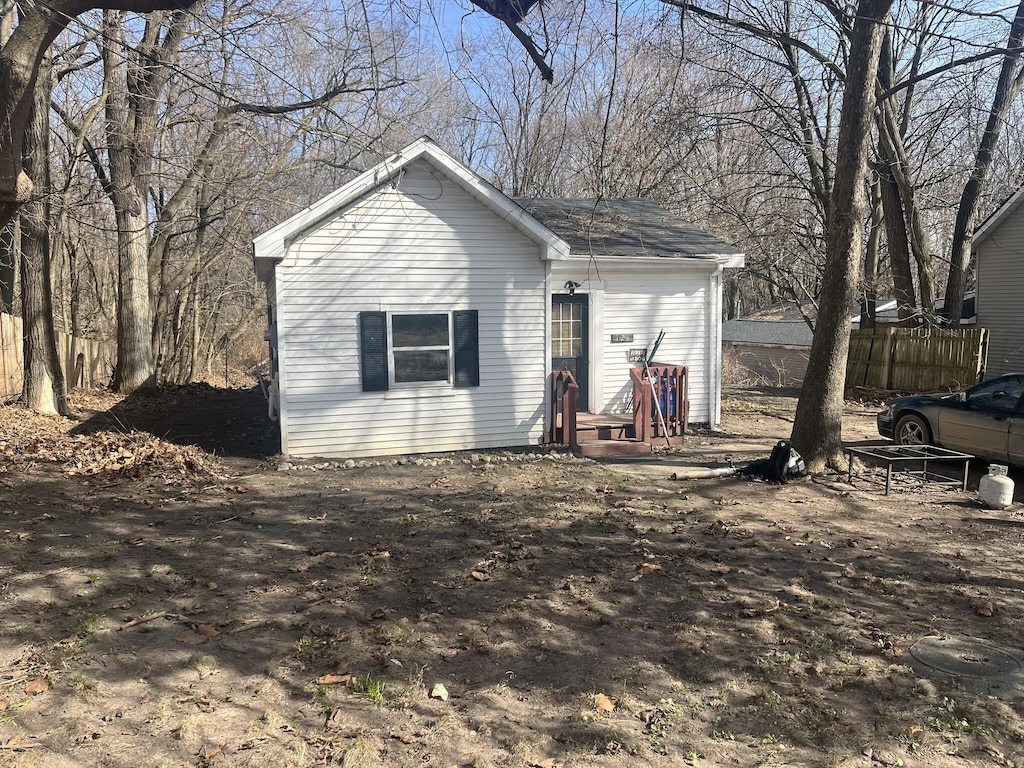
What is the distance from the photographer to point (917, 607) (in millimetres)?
5160

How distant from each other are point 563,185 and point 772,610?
24776mm

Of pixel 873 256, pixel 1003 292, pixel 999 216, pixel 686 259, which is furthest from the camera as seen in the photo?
pixel 873 256

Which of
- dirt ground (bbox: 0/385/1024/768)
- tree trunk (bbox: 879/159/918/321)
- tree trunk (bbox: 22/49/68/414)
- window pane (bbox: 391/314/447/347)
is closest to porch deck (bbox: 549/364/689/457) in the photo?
window pane (bbox: 391/314/447/347)

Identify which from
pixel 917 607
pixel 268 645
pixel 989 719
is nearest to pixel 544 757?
pixel 268 645

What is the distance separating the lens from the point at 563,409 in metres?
11.2

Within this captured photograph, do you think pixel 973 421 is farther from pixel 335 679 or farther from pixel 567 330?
pixel 335 679

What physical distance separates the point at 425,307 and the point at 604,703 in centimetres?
772

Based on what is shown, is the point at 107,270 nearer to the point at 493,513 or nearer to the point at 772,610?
the point at 493,513

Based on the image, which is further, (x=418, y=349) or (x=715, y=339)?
(x=715, y=339)

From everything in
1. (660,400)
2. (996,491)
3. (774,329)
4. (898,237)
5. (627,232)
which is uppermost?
(898,237)

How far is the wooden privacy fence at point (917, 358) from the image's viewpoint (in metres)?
18.5

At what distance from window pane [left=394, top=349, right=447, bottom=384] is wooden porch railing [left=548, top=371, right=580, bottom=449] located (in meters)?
1.78

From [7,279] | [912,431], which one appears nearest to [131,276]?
[7,279]

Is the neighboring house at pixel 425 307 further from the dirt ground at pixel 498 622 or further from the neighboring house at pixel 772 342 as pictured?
the neighboring house at pixel 772 342
